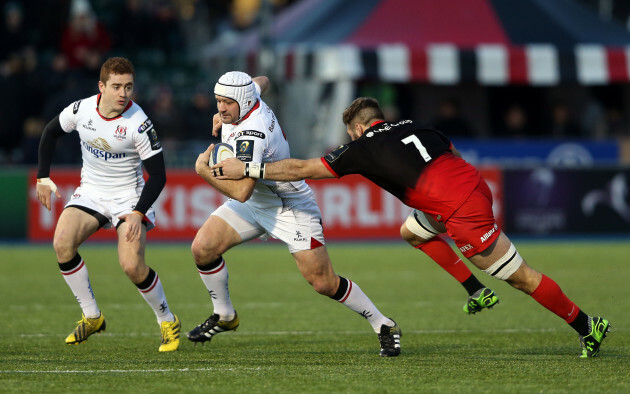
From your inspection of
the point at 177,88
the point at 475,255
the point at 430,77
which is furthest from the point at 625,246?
the point at 475,255

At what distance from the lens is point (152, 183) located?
8.34 m

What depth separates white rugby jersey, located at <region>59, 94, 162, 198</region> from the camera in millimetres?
8430

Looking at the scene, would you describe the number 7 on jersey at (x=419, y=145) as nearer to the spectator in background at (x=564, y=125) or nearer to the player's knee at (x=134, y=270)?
the player's knee at (x=134, y=270)

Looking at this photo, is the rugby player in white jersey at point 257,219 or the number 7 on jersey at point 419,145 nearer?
the number 7 on jersey at point 419,145

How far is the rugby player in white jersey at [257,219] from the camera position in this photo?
781cm

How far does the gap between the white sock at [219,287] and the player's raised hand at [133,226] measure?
0.63m

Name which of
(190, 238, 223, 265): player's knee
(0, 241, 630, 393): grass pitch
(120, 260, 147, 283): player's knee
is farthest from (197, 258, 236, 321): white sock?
(120, 260, 147, 283): player's knee

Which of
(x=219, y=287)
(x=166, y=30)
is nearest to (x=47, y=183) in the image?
(x=219, y=287)

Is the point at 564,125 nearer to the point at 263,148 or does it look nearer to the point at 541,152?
the point at 541,152

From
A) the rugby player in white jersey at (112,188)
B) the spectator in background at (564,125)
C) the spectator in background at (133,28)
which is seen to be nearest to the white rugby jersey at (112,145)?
the rugby player in white jersey at (112,188)

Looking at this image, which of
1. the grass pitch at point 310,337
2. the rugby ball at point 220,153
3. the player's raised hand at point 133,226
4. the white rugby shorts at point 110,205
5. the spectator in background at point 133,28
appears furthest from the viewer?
the spectator in background at point 133,28

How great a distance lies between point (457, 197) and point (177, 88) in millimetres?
15758

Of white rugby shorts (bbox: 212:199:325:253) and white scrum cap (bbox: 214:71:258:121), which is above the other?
white scrum cap (bbox: 214:71:258:121)

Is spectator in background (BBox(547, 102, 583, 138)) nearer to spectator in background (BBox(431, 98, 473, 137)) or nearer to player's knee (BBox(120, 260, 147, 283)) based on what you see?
spectator in background (BBox(431, 98, 473, 137))
